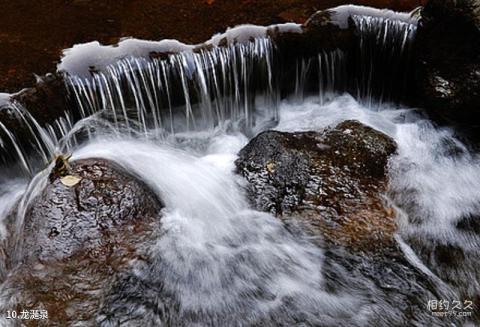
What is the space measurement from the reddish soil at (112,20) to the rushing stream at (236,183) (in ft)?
1.47

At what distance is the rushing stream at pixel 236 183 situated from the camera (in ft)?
11.7

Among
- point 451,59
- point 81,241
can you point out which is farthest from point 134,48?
point 451,59

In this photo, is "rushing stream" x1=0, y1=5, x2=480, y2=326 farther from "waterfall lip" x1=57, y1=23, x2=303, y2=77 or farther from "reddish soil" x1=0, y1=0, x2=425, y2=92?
"reddish soil" x1=0, y1=0, x2=425, y2=92

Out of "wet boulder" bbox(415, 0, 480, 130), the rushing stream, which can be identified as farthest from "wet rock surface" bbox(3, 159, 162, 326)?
"wet boulder" bbox(415, 0, 480, 130)

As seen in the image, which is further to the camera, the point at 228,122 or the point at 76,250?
the point at 228,122

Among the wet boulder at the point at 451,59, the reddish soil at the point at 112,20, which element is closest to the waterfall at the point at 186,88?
the reddish soil at the point at 112,20

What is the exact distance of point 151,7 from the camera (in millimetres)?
6031

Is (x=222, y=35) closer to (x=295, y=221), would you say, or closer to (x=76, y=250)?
(x=295, y=221)

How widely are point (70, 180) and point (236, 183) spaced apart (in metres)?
1.43

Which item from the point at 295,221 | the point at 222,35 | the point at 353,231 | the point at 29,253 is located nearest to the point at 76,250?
the point at 29,253

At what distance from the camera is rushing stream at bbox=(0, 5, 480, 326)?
11.7 feet

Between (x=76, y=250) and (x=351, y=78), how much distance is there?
13.6ft

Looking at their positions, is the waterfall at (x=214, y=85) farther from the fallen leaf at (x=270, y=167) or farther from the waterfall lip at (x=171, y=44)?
the fallen leaf at (x=270, y=167)

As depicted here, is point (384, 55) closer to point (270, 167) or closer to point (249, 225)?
point (270, 167)
